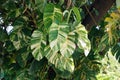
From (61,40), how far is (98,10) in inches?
27.5

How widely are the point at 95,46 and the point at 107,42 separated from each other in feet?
0.96

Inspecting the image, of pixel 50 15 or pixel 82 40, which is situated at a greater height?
pixel 50 15

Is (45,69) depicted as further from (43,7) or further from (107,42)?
(43,7)

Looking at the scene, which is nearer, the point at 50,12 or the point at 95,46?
the point at 50,12

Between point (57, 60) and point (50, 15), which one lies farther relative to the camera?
point (57, 60)

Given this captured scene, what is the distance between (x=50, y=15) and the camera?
1271 millimetres

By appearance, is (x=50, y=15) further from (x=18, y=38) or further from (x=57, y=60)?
(x=18, y=38)

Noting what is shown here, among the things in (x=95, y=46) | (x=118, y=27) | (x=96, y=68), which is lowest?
(x=96, y=68)

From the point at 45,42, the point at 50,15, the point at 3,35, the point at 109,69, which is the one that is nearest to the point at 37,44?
the point at 45,42

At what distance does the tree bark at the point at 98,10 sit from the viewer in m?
1.79

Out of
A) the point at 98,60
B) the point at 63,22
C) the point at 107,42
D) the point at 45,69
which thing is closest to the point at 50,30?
the point at 63,22

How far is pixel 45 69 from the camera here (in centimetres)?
181

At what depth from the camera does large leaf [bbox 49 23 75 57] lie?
118 cm

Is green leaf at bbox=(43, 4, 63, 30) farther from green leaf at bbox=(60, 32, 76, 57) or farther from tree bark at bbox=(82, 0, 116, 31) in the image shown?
tree bark at bbox=(82, 0, 116, 31)
